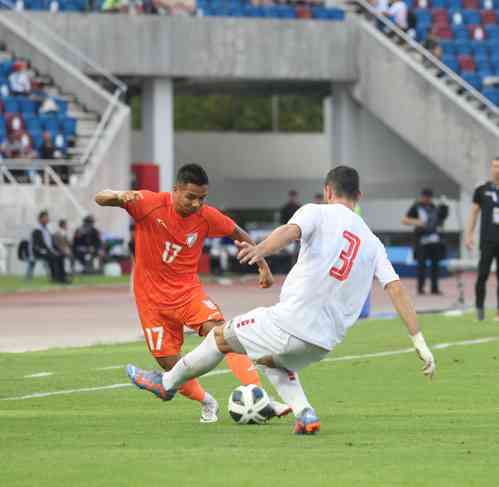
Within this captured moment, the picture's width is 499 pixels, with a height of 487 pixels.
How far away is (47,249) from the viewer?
3344 cm

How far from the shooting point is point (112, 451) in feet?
29.6

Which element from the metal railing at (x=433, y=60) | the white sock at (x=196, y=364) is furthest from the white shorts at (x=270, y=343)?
the metal railing at (x=433, y=60)

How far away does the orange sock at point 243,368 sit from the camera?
10680 millimetres

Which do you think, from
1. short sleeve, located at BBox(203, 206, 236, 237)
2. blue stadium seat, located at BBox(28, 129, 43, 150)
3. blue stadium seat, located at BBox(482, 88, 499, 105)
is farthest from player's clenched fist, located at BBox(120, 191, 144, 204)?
blue stadium seat, located at BBox(482, 88, 499, 105)

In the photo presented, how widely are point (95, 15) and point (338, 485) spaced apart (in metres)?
34.7

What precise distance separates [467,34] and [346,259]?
36058 mm

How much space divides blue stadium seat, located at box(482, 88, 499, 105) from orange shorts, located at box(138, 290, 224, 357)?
3220cm

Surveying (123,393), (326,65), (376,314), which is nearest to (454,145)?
(326,65)

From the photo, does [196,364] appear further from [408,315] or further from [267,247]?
[267,247]

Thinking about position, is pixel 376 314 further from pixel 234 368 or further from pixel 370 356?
pixel 234 368

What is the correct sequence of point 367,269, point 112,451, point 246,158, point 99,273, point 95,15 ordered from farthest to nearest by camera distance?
point 246,158 → point 95,15 → point 99,273 → point 367,269 → point 112,451

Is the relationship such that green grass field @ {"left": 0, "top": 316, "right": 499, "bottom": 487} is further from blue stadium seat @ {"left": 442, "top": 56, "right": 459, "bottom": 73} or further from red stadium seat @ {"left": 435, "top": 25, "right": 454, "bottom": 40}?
red stadium seat @ {"left": 435, "top": 25, "right": 454, "bottom": 40}

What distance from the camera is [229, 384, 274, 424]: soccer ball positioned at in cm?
1045

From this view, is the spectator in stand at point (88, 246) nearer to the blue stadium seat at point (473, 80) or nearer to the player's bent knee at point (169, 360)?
the blue stadium seat at point (473, 80)
